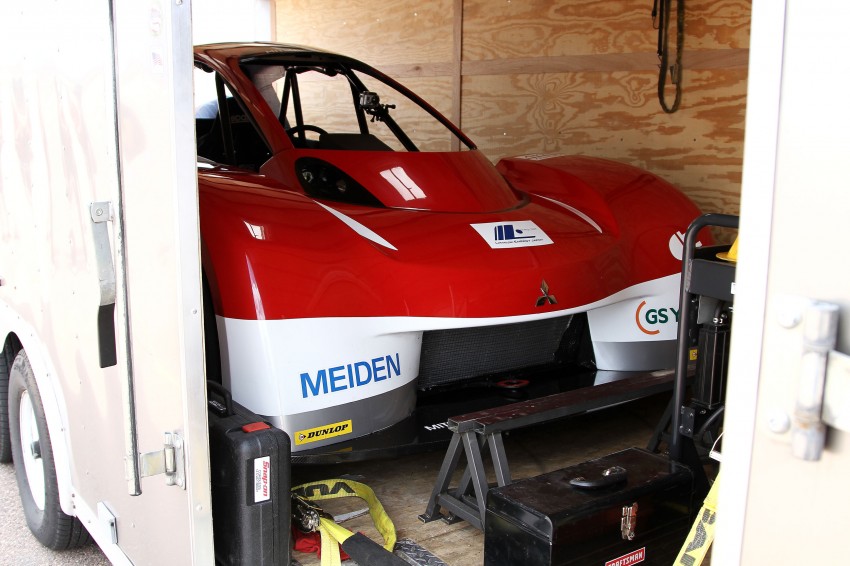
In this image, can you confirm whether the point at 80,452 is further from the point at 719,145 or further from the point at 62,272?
the point at 719,145

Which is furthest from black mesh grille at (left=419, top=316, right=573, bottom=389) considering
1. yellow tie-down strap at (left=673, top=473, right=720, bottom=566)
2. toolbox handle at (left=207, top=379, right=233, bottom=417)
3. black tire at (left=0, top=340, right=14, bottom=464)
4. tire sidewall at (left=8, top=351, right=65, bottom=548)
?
black tire at (left=0, top=340, right=14, bottom=464)

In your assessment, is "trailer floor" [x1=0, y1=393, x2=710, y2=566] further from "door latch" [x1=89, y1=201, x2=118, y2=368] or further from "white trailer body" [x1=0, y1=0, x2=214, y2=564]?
"door latch" [x1=89, y1=201, x2=118, y2=368]

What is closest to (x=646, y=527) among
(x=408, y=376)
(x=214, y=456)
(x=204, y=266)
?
(x=408, y=376)

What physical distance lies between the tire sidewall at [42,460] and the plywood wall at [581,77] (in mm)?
3323

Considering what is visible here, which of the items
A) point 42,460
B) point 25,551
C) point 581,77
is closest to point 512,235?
point 42,460

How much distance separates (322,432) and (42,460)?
3.29 feet

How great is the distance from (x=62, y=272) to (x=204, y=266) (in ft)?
1.36

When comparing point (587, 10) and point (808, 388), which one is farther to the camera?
point (587, 10)

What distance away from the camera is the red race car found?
242 cm

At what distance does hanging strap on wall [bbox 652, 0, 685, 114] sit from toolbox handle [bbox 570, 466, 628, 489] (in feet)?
9.32

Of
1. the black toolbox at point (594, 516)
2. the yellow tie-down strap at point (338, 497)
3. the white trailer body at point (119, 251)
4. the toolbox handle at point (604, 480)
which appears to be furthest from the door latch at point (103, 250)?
the toolbox handle at point (604, 480)

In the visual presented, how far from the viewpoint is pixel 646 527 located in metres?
2.20

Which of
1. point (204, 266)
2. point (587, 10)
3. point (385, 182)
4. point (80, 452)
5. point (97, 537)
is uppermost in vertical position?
point (587, 10)

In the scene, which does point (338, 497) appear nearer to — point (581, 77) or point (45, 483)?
point (45, 483)
